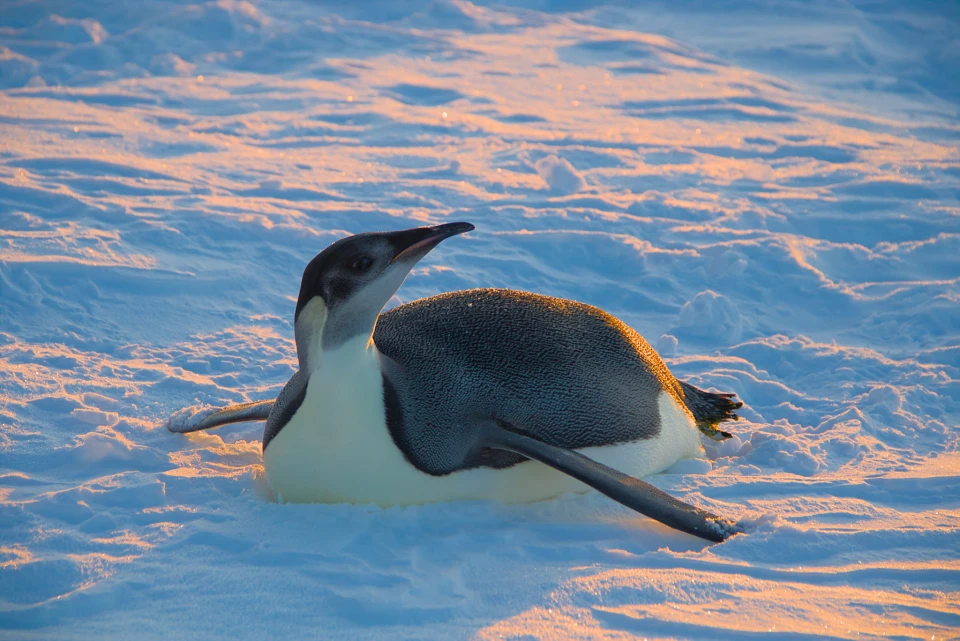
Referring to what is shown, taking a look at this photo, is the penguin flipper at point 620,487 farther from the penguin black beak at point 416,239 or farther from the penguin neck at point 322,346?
the penguin black beak at point 416,239

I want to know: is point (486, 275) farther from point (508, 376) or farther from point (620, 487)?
point (620, 487)

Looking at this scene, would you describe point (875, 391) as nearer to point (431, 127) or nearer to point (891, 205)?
point (891, 205)

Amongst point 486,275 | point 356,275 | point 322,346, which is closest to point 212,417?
point 322,346

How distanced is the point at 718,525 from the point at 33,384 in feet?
9.29

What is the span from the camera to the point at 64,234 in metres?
5.73

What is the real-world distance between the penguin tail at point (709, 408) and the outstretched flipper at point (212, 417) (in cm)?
165

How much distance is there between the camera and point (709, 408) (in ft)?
12.9

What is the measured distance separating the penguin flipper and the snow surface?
0.08 m

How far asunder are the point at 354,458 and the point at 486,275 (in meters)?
3.14

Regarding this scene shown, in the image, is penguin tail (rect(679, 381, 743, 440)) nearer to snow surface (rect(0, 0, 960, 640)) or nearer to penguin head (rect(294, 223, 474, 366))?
snow surface (rect(0, 0, 960, 640))

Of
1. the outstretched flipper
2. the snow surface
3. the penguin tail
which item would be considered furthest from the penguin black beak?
the penguin tail

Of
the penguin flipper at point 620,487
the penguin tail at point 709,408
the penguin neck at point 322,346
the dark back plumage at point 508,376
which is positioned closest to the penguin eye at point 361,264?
the penguin neck at point 322,346

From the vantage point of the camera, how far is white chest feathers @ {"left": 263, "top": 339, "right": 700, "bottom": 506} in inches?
114

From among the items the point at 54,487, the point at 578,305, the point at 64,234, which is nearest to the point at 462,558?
the point at 578,305
